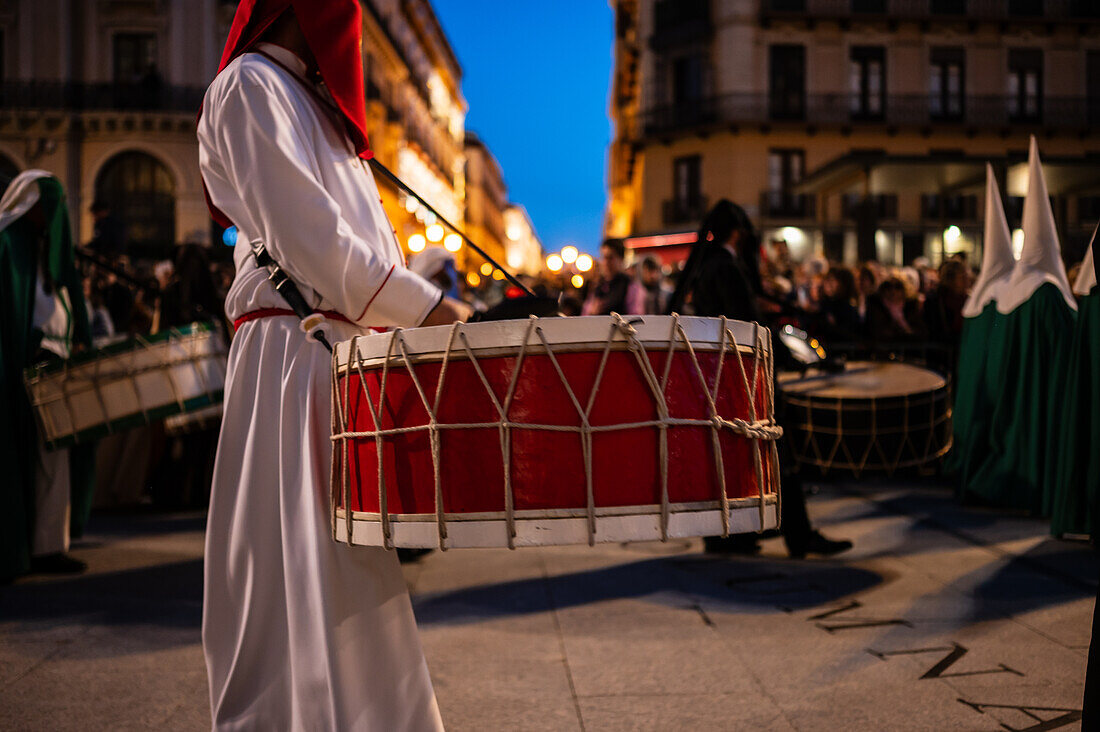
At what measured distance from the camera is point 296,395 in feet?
8.34

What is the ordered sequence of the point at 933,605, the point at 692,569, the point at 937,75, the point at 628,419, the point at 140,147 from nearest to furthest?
the point at 628,419 → the point at 933,605 → the point at 692,569 → the point at 140,147 → the point at 937,75

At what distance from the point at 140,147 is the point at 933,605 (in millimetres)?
36596

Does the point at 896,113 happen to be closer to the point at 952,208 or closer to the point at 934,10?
the point at 952,208

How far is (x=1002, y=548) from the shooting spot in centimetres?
655

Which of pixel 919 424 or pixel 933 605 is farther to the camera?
pixel 919 424

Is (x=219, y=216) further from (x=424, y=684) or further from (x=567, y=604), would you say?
(x=567, y=604)

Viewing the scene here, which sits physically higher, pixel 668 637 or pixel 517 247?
pixel 517 247

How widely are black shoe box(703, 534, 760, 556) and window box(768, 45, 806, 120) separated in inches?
1358

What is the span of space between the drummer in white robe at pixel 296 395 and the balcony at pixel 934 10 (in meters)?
38.6

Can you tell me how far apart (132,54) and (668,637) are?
38.0m

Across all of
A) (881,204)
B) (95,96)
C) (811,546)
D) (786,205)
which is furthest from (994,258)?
(95,96)

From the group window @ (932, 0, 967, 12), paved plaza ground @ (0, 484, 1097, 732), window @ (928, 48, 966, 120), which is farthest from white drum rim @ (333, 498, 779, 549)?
window @ (932, 0, 967, 12)

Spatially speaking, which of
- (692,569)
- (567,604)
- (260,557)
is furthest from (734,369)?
(692,569)

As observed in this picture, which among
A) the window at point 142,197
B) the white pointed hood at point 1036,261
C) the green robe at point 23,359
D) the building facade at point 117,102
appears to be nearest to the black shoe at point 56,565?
the green robe at point 23,359
